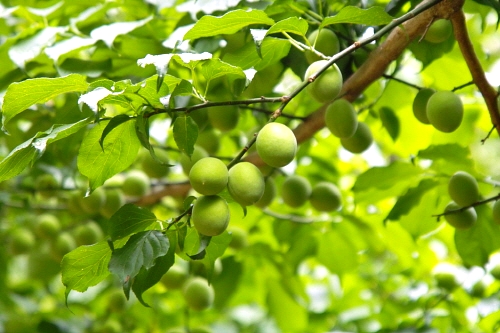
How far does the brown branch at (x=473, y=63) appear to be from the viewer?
3.47 ft

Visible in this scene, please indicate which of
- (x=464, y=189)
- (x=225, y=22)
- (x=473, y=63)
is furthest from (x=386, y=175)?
(x=225, y=22)

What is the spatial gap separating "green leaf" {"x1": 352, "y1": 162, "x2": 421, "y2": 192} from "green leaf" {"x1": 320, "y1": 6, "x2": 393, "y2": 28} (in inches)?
18.1

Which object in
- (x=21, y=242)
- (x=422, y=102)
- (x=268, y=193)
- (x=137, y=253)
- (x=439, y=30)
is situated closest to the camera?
(x=137, y=253)

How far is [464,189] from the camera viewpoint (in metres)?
1.18

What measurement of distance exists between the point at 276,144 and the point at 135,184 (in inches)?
33.7

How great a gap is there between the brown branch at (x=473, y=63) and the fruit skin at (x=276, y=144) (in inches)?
15.7

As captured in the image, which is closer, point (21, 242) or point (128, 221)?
point (128, 221)

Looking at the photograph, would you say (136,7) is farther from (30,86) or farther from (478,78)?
(478,78)

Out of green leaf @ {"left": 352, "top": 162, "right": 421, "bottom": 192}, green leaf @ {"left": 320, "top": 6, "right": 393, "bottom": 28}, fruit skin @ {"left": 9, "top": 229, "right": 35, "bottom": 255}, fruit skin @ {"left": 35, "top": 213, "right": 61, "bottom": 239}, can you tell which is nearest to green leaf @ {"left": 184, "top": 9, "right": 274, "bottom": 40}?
green leaf @ {"left": 320, "top": 6, "right": 393, "bottom": 28}

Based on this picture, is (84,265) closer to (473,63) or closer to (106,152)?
(106,152)

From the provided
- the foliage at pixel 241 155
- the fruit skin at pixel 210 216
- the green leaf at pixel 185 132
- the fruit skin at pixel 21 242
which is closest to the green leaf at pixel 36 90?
the foliage at pixel 241 155

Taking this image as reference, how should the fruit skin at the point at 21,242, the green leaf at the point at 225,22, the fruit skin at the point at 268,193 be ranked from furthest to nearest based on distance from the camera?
the fruit skin at the point at 21,242 → the fruit skin at the point at 268,193 → the green leaf at the point at 225,22

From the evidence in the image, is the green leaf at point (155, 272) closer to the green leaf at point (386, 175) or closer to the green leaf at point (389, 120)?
the green leaf at point (386, 175)

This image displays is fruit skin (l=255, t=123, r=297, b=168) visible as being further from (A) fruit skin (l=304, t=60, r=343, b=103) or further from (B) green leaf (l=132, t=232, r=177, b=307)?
(B) green leaf (l=132, t=232, r=177, b=307)
